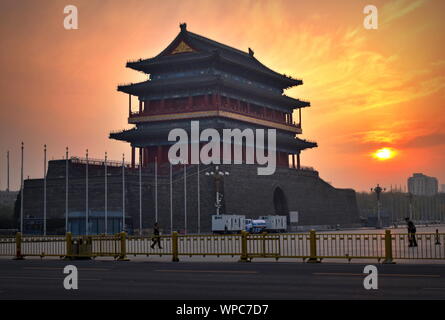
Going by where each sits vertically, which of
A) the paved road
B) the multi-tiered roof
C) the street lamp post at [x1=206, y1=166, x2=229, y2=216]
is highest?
the multi-tiered roof

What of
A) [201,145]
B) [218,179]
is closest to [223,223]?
[218,179]

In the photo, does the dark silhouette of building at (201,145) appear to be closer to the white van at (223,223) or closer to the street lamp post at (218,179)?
the street lamp post at (218,179)

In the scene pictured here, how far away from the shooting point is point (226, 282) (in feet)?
53.8

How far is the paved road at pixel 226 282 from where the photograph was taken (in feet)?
44.8

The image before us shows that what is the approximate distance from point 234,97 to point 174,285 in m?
61.6

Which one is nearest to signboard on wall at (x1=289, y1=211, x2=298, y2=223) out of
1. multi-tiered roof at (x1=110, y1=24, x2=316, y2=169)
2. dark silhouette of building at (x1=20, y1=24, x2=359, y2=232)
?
dark silhouette of building at (x1=20, y1=24, x2=359, y2=232)

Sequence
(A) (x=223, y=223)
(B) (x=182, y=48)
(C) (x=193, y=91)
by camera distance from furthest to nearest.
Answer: (B) (x=182, y=48) → (C) (x=193, y=91) → (A) (x=223, y=223)

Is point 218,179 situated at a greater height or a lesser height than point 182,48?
lesser

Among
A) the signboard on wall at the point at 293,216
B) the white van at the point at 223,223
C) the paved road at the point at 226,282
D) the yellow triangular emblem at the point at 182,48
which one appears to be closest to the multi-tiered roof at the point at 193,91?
the yellow triangular emblem at the point at 182,48

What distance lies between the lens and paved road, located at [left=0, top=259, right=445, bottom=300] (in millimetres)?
13656

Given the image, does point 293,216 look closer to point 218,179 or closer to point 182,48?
point 218,179

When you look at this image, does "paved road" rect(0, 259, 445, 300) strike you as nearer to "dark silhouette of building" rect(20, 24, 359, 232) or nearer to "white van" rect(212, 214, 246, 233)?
"white van" rect(212, 214, 246, 233)
